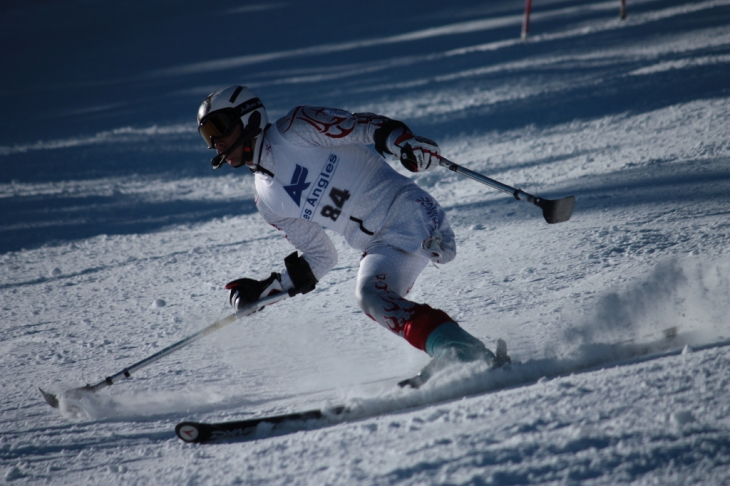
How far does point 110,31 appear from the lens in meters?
21.3

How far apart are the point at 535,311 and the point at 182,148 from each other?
775 centimetres

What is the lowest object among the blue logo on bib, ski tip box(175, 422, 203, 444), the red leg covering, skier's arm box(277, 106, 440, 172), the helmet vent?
ski tip box(175, 422, 203, 444)

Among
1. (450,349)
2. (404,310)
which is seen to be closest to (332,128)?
(404,310)

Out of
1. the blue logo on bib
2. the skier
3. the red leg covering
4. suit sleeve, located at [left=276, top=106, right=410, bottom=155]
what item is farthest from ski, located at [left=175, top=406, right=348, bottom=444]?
suit sleeve, located at [left=276, top=106, right=410, bottom=155]

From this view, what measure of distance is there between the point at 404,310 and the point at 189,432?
107 centimetres

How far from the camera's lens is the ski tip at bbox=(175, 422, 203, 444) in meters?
2.75

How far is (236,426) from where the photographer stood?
279cm

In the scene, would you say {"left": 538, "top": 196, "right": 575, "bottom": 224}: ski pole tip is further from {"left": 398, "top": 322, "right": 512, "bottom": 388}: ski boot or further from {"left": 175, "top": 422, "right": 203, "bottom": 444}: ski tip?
{"left": 175, "top": 422, "right": 203, "bottom": 444}: ski tip

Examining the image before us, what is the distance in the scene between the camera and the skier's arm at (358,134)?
122 inches

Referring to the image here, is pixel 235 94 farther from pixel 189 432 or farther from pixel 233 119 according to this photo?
pixel 189 432

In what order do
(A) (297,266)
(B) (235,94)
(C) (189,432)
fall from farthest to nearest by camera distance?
(A) (297,266) → (B) (235,94) → (C) (189,432)

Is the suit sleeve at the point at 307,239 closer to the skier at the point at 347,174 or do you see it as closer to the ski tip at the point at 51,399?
the skier at the point at 347,174

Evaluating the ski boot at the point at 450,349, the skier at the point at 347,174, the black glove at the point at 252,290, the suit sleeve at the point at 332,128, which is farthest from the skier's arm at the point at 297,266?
the ski boot at the point at 450,349

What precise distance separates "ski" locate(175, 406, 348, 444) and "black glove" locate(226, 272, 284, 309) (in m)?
0.88
